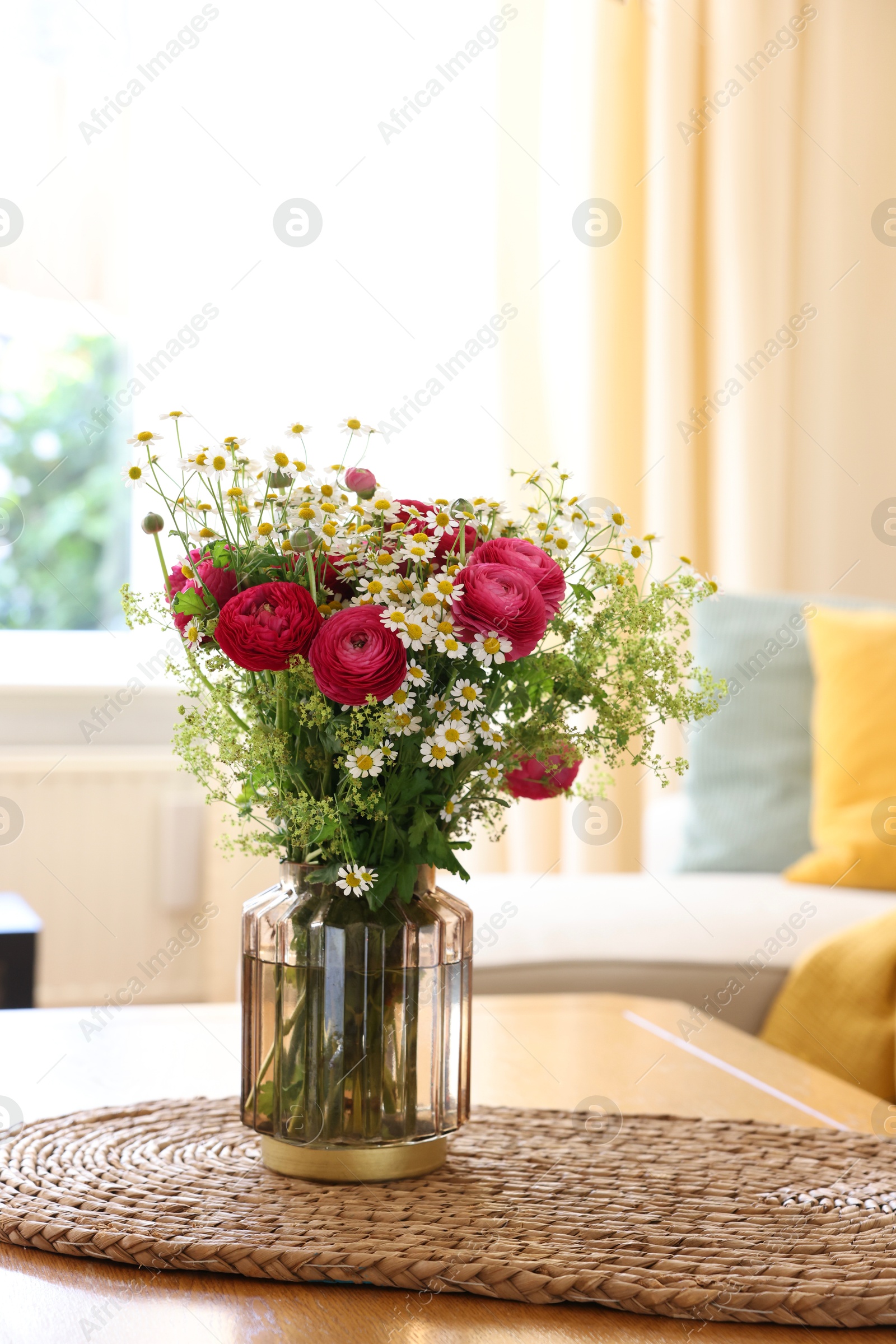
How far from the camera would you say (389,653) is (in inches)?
29.8

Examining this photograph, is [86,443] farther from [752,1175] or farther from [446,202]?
[752,1175]

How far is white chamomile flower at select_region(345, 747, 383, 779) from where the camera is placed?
2.56 feet

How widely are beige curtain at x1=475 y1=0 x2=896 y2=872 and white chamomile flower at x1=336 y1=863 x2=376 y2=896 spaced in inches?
95.4

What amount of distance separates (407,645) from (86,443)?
113 inches

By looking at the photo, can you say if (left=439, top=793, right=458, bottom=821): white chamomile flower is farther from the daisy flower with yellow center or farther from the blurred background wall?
the blurred background wall

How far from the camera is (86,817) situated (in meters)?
3.10

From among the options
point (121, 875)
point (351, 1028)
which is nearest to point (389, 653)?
point (351, 1028)

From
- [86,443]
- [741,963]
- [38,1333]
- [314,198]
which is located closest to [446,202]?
[314,198]

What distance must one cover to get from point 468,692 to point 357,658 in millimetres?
76

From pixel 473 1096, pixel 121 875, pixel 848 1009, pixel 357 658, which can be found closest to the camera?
pixel 357 658

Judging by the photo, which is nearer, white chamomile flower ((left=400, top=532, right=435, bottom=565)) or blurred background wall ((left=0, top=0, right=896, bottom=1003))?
white chamomile flower ((left=400, top=532, right=435, bottom=565))

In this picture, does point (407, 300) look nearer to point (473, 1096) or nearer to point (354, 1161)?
point (473, 1096)

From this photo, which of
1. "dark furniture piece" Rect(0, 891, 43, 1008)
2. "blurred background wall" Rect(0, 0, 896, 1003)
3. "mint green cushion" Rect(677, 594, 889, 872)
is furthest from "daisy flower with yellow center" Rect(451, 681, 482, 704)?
"blurred background wall" Rect(0, 0, 896, 1003)

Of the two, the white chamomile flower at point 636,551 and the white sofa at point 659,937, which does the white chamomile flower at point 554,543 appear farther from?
the white sofa at point 659,937
